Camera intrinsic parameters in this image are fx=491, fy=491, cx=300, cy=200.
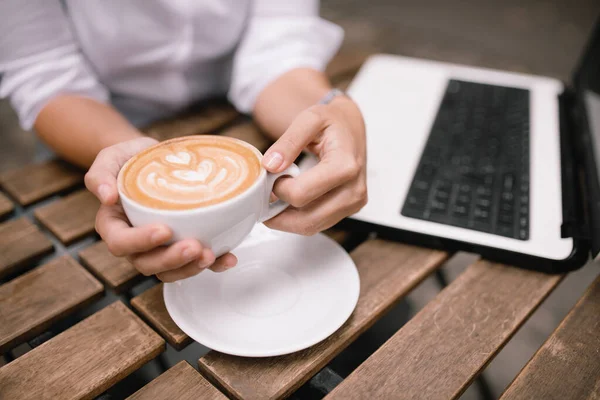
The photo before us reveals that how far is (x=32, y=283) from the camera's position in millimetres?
667

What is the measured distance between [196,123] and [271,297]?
0.55 m

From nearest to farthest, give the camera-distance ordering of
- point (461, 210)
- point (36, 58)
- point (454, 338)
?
1. point (454, 338)
2. point (461, 210)
3. point (36, 58)

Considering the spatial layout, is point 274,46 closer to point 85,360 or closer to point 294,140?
point 294,140

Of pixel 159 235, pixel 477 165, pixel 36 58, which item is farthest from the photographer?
pixel 36 58

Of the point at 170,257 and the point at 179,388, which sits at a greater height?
the point at 170,257

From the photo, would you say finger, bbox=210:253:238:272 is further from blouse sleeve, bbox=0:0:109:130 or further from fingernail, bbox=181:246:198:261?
blouse sleeve, bbox=0:0:109:130

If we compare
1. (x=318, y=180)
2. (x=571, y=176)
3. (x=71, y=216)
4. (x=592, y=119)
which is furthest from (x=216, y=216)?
(x=592, y=119)

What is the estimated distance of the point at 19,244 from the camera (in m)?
0.73

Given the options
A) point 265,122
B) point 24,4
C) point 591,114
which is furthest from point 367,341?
point 24,4

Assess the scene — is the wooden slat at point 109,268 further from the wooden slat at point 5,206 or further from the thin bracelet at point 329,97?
the thin bracelet at point 329,97

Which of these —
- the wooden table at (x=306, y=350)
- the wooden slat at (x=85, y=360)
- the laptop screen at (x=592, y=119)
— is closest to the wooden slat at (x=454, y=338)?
Answer: the wooden table at (x=306, y=350)

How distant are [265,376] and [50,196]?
0.55m

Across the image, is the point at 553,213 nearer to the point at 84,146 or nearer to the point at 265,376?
the point at 265,376

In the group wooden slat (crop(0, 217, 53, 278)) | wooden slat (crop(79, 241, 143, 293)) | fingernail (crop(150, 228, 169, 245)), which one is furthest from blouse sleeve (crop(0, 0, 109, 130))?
fingernail (crop(150, 228, 169, 245))
